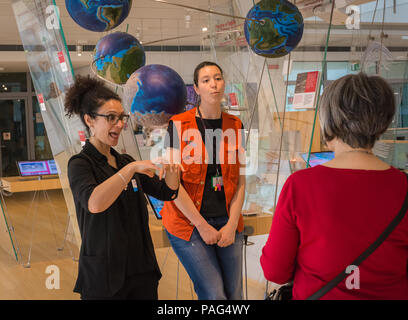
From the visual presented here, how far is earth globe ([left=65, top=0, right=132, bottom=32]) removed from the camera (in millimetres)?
1939

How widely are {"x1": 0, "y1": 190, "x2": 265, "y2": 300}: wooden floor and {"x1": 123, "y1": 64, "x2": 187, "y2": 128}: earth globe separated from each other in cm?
159

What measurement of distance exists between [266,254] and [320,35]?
1991 mm

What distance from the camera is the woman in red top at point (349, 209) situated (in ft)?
3.57

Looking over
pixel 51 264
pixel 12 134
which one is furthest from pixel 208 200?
pixel 12 134

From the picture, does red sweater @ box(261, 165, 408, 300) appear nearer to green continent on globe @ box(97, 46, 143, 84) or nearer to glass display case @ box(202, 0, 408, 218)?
glass display case @ box(202, 0, 408, 218)

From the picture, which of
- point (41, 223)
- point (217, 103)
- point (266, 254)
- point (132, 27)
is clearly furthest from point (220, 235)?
point (132, 27)

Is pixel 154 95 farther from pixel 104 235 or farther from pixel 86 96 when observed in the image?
pixel 104 235

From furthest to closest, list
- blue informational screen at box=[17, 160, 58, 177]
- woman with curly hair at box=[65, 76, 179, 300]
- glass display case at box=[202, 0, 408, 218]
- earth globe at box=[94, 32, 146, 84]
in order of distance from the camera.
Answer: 1. blue informational screen at box=[17, 160, 58, 177]
2. glass display case at box=[202, 0, 408, 218]
3. earth globe at box=[94, 32, 146, 84]
4. woman with curly hair at box=[65, 76, 179, 300]

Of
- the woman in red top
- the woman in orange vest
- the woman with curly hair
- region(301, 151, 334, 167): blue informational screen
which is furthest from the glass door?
the woman in red top

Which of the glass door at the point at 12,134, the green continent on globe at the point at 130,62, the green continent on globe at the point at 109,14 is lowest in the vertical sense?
the glass door at the point at 12,134

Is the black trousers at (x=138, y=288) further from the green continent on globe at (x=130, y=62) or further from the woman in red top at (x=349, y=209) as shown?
the green continent on globe at (x=130, y=62)

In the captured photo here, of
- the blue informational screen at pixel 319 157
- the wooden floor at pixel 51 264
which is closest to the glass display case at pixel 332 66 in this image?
the blue informational screen at pixel 319 157

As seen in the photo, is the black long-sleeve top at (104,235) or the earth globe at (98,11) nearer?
the black long-sleeve top at (104,235)

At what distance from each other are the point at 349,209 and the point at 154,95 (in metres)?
1.00
